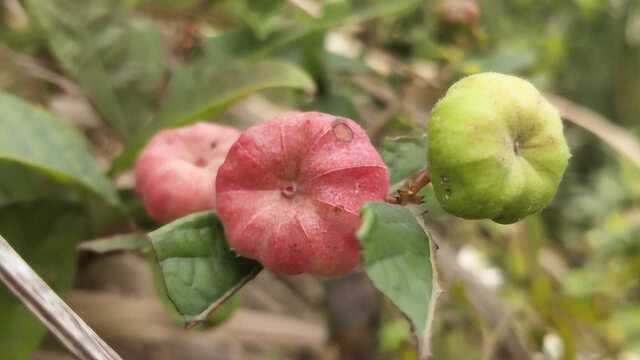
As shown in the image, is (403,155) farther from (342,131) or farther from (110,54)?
(110,54)

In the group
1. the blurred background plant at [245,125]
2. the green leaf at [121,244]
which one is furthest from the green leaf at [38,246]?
the green leaf at [121,244]

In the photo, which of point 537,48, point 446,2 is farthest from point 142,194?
point 537,48

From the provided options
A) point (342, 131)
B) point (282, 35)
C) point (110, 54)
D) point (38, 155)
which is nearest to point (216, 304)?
point (342, 131)

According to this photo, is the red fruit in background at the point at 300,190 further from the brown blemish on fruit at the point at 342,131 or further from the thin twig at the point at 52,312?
the thin twig at the point at 52,312

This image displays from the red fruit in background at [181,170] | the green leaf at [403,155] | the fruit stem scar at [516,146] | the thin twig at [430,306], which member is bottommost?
the red fruit in background at [181,170]

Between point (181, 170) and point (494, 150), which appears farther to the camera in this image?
point (181, 170)

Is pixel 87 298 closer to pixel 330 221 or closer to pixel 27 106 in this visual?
pixel 27 106

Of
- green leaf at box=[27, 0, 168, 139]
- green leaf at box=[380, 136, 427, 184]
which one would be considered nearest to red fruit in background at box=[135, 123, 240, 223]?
green leaf at box=[380, 136, 427, 184]
